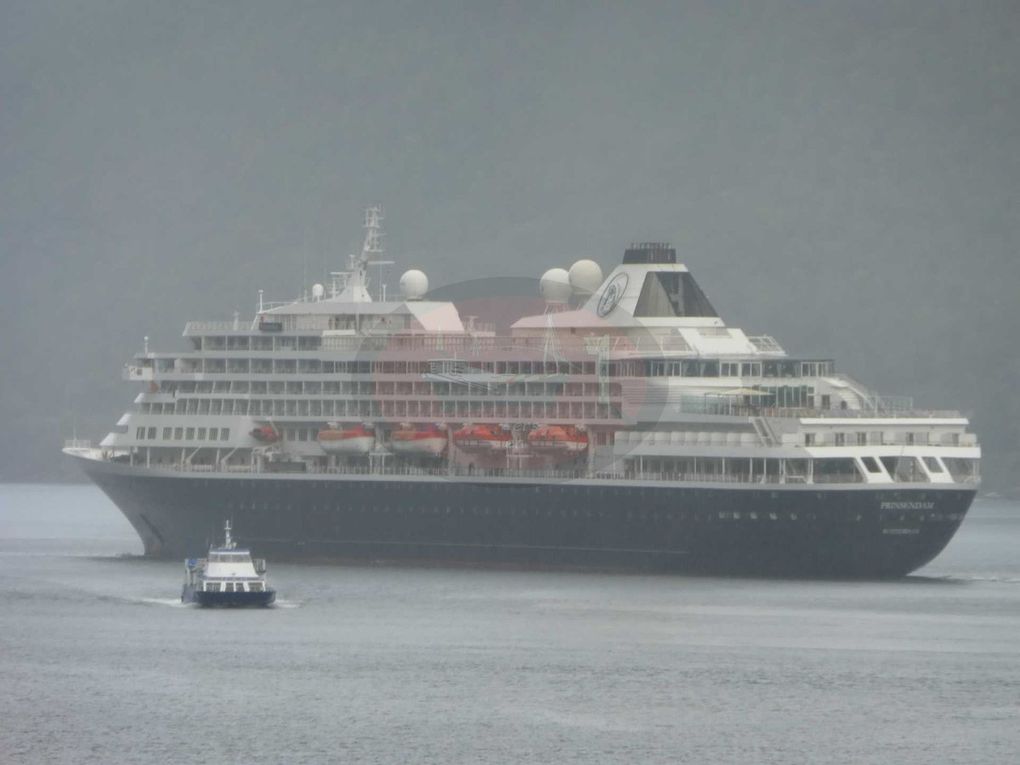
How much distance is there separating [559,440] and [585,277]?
11.9 m

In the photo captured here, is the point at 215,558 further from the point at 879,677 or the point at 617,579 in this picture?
the point at 879,677

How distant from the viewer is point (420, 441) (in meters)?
100

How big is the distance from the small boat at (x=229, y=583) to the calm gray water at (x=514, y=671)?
0.96 m

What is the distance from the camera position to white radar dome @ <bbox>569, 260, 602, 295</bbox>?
352ft

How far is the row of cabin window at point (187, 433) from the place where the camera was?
103 m

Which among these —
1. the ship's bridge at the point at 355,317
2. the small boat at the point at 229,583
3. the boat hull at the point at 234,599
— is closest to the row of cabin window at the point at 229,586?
the small boat at the point at 229,583

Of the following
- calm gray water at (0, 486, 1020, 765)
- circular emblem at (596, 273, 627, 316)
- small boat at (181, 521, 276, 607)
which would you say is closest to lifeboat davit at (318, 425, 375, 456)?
calm gray water at (0, 486, 1020, 765)

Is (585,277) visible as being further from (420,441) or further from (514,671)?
(514,671)

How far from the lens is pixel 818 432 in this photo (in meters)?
90.8

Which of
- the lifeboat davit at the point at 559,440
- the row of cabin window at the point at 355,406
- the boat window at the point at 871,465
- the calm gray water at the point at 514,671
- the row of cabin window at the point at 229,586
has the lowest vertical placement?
the calm gray water at the point at 514,671

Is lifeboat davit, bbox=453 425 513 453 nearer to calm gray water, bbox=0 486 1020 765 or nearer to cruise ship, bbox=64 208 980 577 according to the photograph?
cruise ship, bbox=64 208 980 577

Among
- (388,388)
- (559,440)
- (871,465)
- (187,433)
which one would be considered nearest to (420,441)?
(388,388)

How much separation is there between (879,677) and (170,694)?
62.4 feet

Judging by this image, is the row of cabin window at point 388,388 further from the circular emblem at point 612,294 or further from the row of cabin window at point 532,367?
the circular emblem at point 612,294
